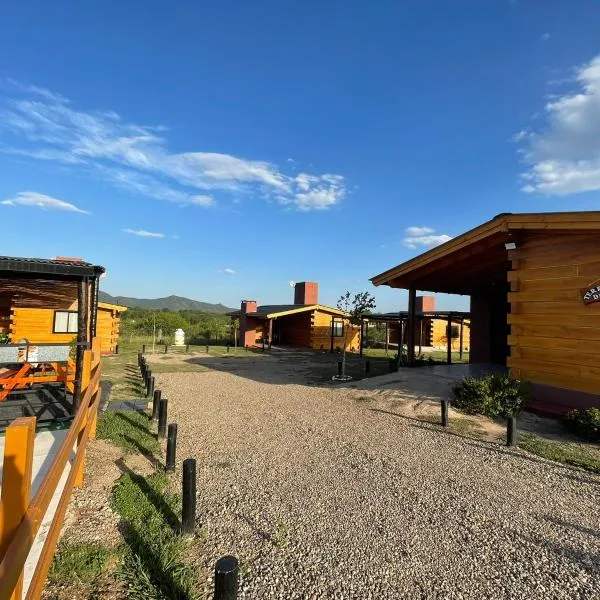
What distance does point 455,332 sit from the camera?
35562 millimetres

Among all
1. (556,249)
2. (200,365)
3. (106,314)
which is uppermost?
(556,249)

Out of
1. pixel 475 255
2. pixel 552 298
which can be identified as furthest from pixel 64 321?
pixel 552 298

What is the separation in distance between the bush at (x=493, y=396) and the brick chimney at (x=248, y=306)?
24131mm

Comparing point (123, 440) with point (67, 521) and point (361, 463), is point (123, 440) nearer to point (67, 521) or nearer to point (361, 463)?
point (67, 521)

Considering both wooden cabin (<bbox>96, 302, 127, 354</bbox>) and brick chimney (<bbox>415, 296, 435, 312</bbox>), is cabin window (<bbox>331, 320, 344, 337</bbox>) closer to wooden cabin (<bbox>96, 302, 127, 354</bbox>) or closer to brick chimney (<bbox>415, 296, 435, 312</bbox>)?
brick chimney (<bbox>415, 296, 435, 312</bbox>)

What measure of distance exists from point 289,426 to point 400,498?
11.4 feet

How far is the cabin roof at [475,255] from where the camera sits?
26.7ft

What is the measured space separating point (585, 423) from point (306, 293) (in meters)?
27.2

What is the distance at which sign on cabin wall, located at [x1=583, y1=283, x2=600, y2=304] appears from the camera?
25.7 feet

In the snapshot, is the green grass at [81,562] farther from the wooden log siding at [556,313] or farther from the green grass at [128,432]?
the wooden log siding at [556,313]

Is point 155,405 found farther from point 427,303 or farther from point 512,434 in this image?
point 427,303

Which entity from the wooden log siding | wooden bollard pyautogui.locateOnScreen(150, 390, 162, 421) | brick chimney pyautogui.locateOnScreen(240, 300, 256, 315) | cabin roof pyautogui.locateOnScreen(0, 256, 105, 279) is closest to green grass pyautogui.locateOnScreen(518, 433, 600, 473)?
the wooden log siding

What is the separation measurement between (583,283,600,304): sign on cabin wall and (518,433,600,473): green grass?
3065 millimetres

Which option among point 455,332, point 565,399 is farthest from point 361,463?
point 455,332
